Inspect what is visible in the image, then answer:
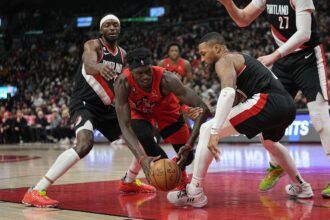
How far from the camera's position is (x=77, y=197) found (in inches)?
239

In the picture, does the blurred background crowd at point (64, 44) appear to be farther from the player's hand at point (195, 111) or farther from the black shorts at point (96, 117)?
the player's hand at point (195, 111)

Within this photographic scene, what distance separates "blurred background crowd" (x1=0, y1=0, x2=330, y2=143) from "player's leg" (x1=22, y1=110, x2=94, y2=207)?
12.1 metres

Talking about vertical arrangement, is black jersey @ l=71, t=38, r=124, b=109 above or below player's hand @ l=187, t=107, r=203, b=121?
above

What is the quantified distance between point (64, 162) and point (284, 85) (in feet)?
7.75

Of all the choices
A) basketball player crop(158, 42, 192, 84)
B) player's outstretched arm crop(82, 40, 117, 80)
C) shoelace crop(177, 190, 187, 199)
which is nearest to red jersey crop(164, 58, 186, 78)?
basketball player crop(158, 42, 192, 84)

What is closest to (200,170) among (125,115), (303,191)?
(125,115)

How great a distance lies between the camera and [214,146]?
187 inches

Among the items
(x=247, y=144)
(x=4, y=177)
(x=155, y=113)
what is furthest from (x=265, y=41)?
(x=155, y=113)

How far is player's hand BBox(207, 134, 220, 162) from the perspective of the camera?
4.74m

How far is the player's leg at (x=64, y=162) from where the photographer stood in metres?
5.54

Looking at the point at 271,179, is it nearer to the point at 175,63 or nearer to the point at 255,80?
the point at 255,80

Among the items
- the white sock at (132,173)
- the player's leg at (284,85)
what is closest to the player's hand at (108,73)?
the white sock at (132,173)

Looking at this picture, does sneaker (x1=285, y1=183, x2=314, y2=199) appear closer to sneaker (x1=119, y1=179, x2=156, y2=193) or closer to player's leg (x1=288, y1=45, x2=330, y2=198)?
player's leg (x1=288, y1=45, x2=330, y2=198)

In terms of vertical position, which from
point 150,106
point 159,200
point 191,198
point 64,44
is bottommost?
point 159,200
